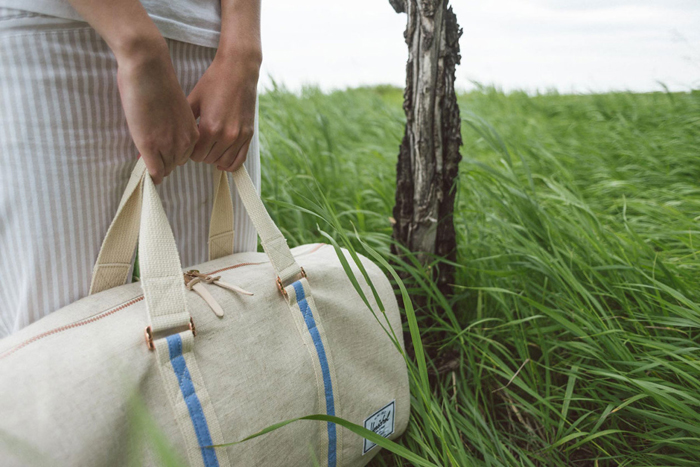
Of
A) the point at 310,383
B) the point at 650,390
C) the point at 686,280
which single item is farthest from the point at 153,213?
the point at 686,280

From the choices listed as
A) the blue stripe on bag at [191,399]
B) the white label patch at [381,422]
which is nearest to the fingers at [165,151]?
the blue stripe on bag at [191,399]

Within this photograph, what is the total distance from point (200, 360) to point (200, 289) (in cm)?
14

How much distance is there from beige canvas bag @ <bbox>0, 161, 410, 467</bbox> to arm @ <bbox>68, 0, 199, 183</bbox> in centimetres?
8

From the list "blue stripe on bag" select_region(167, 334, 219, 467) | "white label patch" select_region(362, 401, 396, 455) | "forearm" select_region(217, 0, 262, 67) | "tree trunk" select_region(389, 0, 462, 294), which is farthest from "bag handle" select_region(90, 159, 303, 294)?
"tree trunk" select_region(389, 0, 462, 294)

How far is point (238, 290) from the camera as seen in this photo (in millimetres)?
839

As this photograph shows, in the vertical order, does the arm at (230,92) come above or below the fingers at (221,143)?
above

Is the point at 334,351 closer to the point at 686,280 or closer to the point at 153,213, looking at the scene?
the point at 153,213

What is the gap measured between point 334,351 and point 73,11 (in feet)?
2.47

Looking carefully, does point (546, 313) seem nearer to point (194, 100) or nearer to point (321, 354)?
point (321, 354)

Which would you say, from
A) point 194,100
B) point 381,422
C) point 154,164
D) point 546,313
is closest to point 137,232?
point 154,164

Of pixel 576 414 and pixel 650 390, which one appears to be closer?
pixel 650 390

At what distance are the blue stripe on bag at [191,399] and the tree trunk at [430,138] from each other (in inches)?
30.7

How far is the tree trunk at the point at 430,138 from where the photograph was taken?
1.22 metres

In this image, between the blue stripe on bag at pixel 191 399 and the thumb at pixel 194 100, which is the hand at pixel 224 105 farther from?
the blue stripe on bag at pixel 191 399
